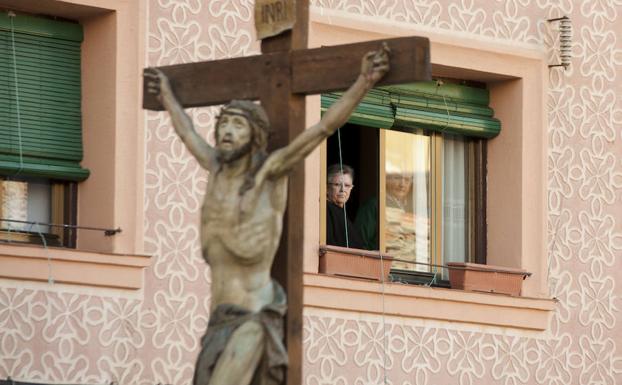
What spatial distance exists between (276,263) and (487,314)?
23.7ft

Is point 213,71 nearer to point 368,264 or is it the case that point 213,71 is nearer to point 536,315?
point 368,264

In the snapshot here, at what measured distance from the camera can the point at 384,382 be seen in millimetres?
20391

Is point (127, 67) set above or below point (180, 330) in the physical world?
above

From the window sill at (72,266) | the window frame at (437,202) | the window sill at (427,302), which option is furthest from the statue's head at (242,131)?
the window frame at (437,202)

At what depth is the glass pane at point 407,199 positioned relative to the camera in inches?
846

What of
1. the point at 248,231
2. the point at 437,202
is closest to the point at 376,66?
the point at 248,231

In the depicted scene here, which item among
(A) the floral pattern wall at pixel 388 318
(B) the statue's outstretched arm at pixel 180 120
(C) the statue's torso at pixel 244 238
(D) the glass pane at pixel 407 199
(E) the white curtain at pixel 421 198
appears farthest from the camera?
(E) the white curtain at pixel 421 198

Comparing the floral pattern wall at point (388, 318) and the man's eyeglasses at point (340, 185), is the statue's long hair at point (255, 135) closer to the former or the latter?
the floral pattern wall at point (388, 318)

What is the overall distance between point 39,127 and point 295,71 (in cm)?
478

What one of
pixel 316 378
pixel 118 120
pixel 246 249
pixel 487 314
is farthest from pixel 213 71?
pixel 487 314

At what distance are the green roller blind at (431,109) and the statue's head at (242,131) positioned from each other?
6.60 metres

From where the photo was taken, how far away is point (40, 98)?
61.7 feet

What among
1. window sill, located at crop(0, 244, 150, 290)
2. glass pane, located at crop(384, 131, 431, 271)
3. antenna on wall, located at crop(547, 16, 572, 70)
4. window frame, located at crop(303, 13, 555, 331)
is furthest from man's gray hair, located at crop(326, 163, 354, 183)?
window sill, located at crop(0, 244, 150, 290)

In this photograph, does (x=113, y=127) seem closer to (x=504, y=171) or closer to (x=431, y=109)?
(x=431, y=109)
